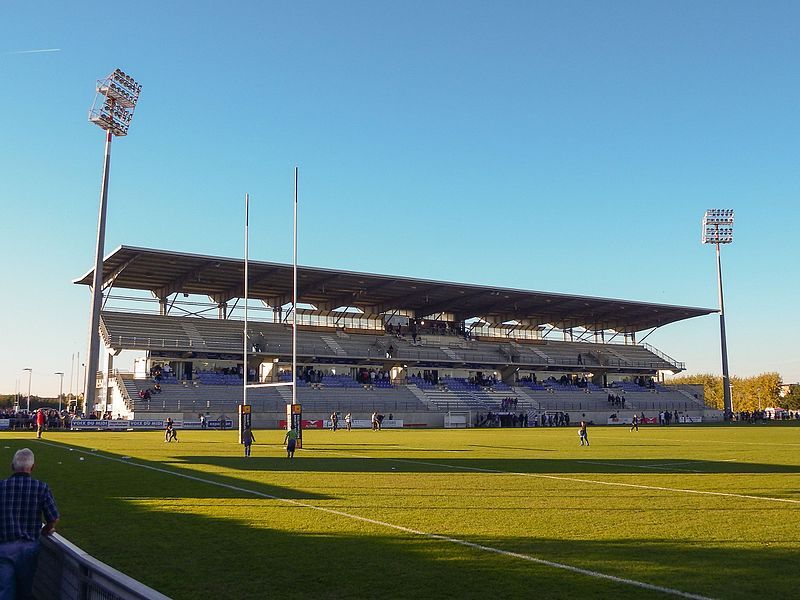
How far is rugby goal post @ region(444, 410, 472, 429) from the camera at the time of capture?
6650cm

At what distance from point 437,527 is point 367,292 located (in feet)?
214

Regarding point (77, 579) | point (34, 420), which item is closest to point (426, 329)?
point (34, 420)

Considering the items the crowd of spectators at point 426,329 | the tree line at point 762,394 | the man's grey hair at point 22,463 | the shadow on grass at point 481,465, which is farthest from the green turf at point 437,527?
the tree line at point 762,394

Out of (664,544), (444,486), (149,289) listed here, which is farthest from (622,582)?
(149,289)

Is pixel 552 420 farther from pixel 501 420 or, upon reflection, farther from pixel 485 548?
pixel 485 548

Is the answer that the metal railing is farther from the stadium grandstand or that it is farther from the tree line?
the tree line

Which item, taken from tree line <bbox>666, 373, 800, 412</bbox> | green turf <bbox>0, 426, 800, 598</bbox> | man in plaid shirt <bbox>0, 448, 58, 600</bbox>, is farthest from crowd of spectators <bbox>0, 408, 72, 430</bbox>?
tree line <bbox>666, 373, 800, 412</bbox>

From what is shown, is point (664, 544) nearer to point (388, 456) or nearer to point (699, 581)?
point (699, 581)

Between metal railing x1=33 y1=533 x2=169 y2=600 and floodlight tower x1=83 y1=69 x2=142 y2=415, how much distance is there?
52967mm

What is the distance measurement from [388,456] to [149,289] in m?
50.7

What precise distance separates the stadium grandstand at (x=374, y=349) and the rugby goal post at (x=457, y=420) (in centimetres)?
56

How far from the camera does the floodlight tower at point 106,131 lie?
57375 millimetres

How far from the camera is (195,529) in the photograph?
1173 cm

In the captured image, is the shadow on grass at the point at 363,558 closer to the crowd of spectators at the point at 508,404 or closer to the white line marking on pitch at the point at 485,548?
the white line marking on pitch at the point at 485,548
